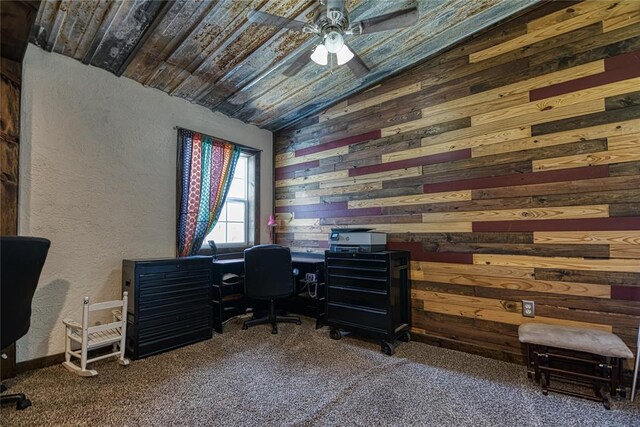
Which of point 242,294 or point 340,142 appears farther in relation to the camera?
point 242,294

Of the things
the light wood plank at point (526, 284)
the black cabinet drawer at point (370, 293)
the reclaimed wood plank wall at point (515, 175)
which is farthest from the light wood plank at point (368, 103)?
the light wood plank at point (526, 284)

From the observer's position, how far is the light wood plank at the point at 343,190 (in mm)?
3490

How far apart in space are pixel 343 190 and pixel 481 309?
1.92 m

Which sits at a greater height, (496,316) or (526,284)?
(526,284)

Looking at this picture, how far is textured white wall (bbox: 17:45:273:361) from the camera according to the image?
7.89ft

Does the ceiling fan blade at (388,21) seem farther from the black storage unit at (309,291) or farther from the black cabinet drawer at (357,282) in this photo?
the black storage unit at (309,291)

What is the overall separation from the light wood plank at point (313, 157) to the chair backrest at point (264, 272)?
141cm

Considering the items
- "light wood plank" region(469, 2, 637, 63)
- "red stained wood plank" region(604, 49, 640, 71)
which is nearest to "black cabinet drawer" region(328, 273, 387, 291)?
"light wood plank" region(469, 2, 637, 63)

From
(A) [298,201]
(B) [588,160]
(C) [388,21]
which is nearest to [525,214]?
(B) [588,160]

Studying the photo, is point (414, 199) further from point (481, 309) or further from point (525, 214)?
point (481, 309)

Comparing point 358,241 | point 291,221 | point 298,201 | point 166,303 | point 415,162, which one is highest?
point 415,162

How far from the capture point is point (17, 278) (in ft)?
5.51

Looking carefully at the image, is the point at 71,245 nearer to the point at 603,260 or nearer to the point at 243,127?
the point at 243,127

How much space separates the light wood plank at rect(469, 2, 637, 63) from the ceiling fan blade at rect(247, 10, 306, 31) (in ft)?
5.70
